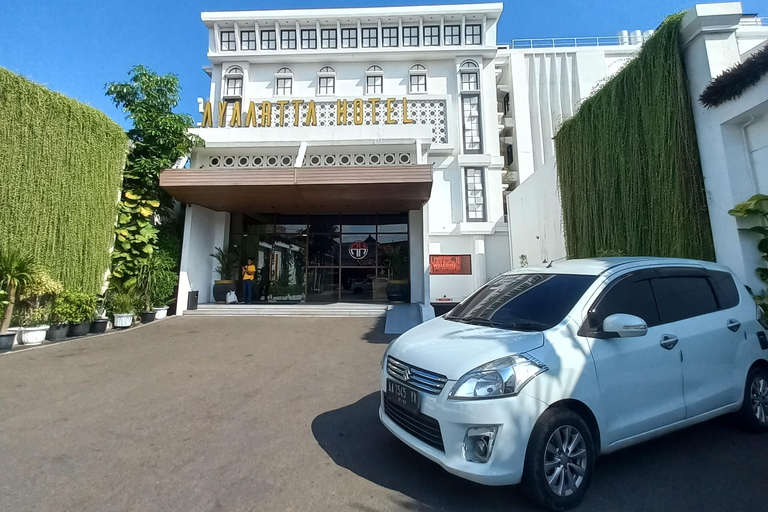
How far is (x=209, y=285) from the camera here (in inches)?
507

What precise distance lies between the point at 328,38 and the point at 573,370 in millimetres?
19887

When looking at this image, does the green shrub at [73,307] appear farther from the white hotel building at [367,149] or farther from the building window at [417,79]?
the building window at [417,79]

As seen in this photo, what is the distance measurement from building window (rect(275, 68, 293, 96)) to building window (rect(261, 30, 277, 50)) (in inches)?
51.1

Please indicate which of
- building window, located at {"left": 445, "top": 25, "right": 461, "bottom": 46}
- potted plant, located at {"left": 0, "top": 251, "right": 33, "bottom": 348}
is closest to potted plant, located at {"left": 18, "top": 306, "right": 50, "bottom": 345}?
potted plant, located at {"left": 0, "top": 251, "right": 33, "bottom": 348}

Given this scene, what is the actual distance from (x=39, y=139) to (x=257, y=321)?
6.41 meters

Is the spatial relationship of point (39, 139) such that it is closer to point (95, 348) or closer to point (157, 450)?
point (95, 348)

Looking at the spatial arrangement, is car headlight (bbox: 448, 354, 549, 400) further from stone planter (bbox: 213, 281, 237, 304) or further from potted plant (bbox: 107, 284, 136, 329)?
stone planter (bbox: 213, 281, 237, 304)

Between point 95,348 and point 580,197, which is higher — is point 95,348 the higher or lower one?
the lower one

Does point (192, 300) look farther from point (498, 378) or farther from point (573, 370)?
point (573, 370)

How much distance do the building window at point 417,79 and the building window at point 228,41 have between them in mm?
8998

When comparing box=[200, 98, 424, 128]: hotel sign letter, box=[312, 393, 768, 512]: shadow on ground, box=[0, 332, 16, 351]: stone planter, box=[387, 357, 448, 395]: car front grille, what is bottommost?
box=[312, 393, 768, 512]: shadow on ground

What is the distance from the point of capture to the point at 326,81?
17969mm

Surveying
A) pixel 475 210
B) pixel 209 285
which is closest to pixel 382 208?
pixel 475 210

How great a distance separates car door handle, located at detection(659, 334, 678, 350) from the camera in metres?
2.93
